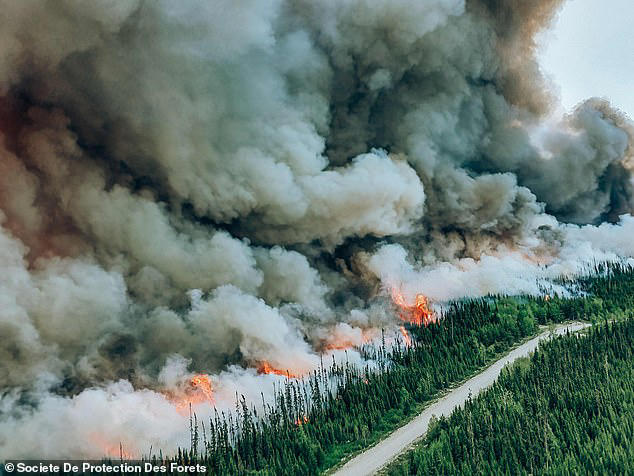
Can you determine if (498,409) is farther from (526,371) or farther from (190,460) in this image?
(190,460)

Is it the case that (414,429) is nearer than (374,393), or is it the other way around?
(414,429)

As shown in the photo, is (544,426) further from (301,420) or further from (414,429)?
(301,420)

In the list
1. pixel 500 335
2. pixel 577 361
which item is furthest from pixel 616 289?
pixel 577 361

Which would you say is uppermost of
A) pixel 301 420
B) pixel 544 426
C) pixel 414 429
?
pixel 301 420

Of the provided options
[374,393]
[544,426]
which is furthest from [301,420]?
[544,426]

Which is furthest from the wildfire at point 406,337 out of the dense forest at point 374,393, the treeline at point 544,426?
the treeline at point 544,426

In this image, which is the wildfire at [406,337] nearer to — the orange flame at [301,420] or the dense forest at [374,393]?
the dense forest at [374,393]
